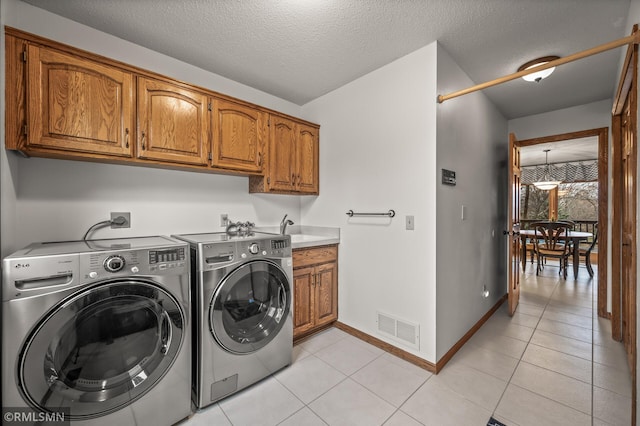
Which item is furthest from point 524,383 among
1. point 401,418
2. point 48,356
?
point 48,356

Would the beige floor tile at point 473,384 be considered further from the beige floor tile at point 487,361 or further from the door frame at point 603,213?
the door frame at point 603,213

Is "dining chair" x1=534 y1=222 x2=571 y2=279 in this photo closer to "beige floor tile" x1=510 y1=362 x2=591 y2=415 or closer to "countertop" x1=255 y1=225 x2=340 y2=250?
"beige floor tile" x1=510 y1=362 x2=591 y2=415

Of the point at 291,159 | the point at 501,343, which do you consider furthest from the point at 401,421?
the point at 291,159

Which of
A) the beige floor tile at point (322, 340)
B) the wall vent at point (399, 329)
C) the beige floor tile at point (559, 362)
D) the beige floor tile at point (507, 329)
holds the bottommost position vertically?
the beige floor tile at point (322, 340)

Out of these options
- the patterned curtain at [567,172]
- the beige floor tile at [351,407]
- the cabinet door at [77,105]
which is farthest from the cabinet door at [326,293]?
the patterned curtain at [567,172]

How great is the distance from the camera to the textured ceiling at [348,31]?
163cm

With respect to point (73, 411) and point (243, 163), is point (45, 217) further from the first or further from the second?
point (243, 163)

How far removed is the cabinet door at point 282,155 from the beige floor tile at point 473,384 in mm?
2082

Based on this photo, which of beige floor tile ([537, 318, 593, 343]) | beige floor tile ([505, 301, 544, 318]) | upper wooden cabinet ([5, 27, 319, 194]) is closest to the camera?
upper wooden cabinet ([5, 27, 319, 194])

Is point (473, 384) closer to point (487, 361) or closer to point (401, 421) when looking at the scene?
point (487, 361)

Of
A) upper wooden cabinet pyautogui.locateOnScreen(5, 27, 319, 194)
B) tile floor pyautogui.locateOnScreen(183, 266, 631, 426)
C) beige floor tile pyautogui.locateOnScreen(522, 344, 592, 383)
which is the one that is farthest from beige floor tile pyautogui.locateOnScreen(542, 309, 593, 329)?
upper wooden cabinet pyautogui.locateOnScreen(5, 27, 319, 194)

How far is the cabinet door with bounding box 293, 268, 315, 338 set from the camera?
235 centimetres

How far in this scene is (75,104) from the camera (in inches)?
60.9

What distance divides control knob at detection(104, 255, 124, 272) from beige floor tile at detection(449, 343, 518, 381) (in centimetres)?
243
